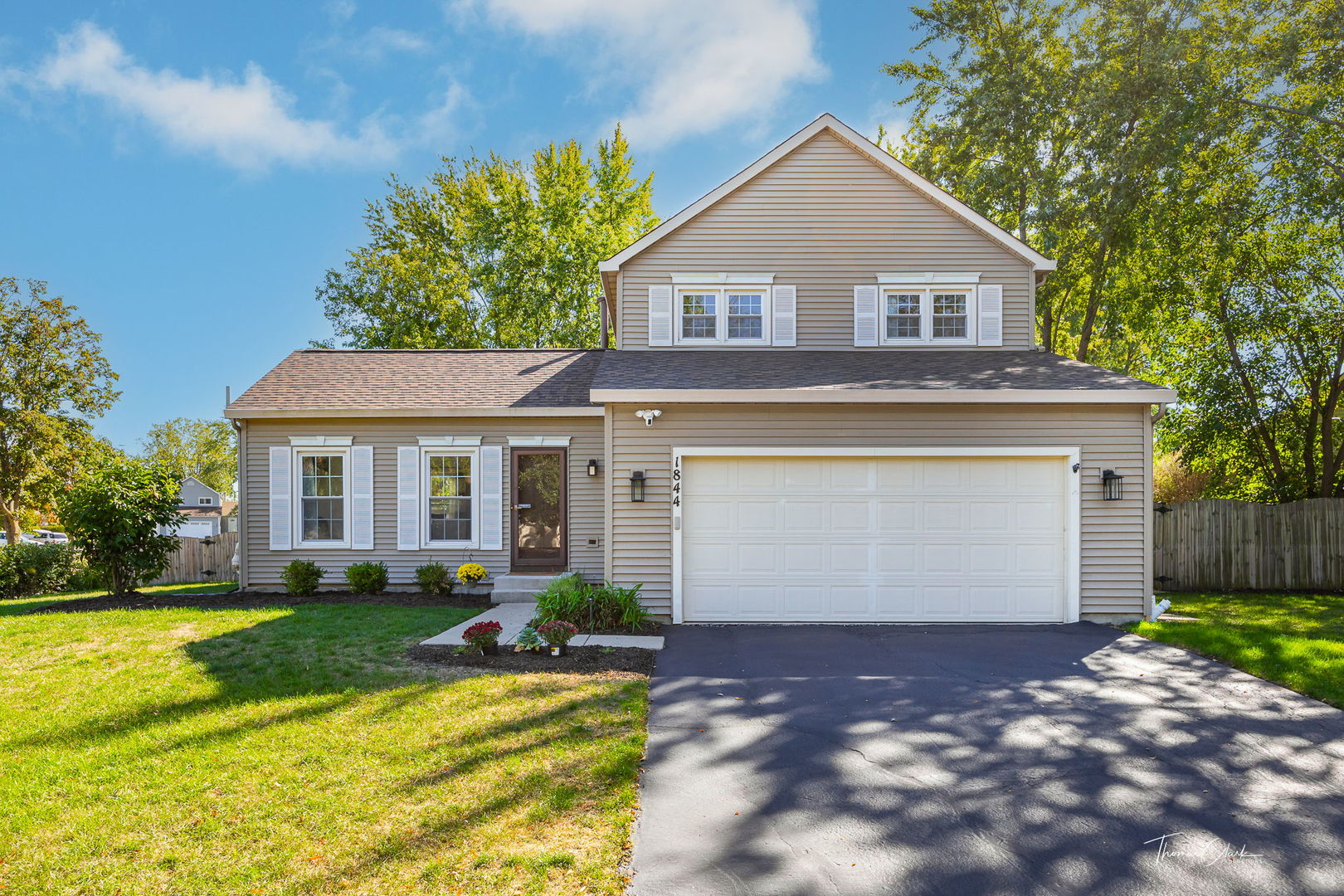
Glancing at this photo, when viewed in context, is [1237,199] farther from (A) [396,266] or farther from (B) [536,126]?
(A) [396,266]

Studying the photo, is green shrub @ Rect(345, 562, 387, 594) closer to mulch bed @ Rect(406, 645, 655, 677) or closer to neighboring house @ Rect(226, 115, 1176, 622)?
neighboring house @ Rect(226, 115, 1176, 622)

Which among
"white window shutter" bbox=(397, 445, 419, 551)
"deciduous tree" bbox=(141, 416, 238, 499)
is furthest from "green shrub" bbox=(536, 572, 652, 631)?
"deciduous tree" bbox=(141, 416, 238, 499)

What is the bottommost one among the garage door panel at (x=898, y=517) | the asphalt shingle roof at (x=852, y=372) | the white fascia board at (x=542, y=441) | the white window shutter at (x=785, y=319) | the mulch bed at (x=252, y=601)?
the mulch bed at (x=252, y=601)

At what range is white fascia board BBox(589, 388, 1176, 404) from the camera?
27.3 feet

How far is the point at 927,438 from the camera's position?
28.3ft

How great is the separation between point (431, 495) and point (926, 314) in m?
9.04

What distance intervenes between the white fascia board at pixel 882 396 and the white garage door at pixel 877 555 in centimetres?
85

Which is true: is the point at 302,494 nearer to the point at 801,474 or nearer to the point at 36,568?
the point at 36,568

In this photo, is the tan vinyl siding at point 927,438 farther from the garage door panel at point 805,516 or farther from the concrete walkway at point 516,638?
the concrete walkway at point 516,638

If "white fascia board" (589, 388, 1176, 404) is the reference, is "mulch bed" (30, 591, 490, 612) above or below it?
below

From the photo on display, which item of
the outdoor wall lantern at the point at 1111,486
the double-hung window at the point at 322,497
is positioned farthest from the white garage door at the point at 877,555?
the double-hung window at the point at 322,497

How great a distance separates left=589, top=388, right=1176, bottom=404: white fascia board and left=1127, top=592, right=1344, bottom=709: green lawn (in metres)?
2.91

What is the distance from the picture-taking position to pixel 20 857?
3.05 m

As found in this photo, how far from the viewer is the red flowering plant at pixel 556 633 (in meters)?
6.70
